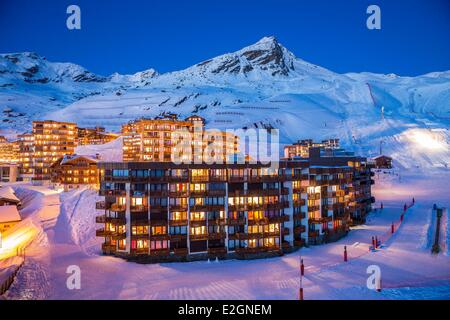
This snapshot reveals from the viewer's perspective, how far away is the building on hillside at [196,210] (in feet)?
157

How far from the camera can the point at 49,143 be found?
495 feet

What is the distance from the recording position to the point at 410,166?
496ft

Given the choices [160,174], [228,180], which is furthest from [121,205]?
[228,180]

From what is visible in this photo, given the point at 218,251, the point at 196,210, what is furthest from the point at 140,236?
the point at 218,251

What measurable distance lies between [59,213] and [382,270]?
62.3 meters

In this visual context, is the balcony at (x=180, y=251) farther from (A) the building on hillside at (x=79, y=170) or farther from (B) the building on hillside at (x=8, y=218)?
(A) the building on hillside at (x=79, y=170)

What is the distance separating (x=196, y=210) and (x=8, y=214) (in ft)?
157

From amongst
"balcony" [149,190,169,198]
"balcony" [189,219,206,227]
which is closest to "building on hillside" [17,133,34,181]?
"balcony" [149,190,169,198]

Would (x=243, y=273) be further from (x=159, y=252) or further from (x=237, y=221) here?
(x=159, y=252)

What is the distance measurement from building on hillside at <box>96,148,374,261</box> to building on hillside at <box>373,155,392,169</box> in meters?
109

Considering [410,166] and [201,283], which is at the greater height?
[410,166]

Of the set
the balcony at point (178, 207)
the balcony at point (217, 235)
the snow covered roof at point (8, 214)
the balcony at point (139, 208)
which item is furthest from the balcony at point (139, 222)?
the snow covered roof at point (8, 214)
